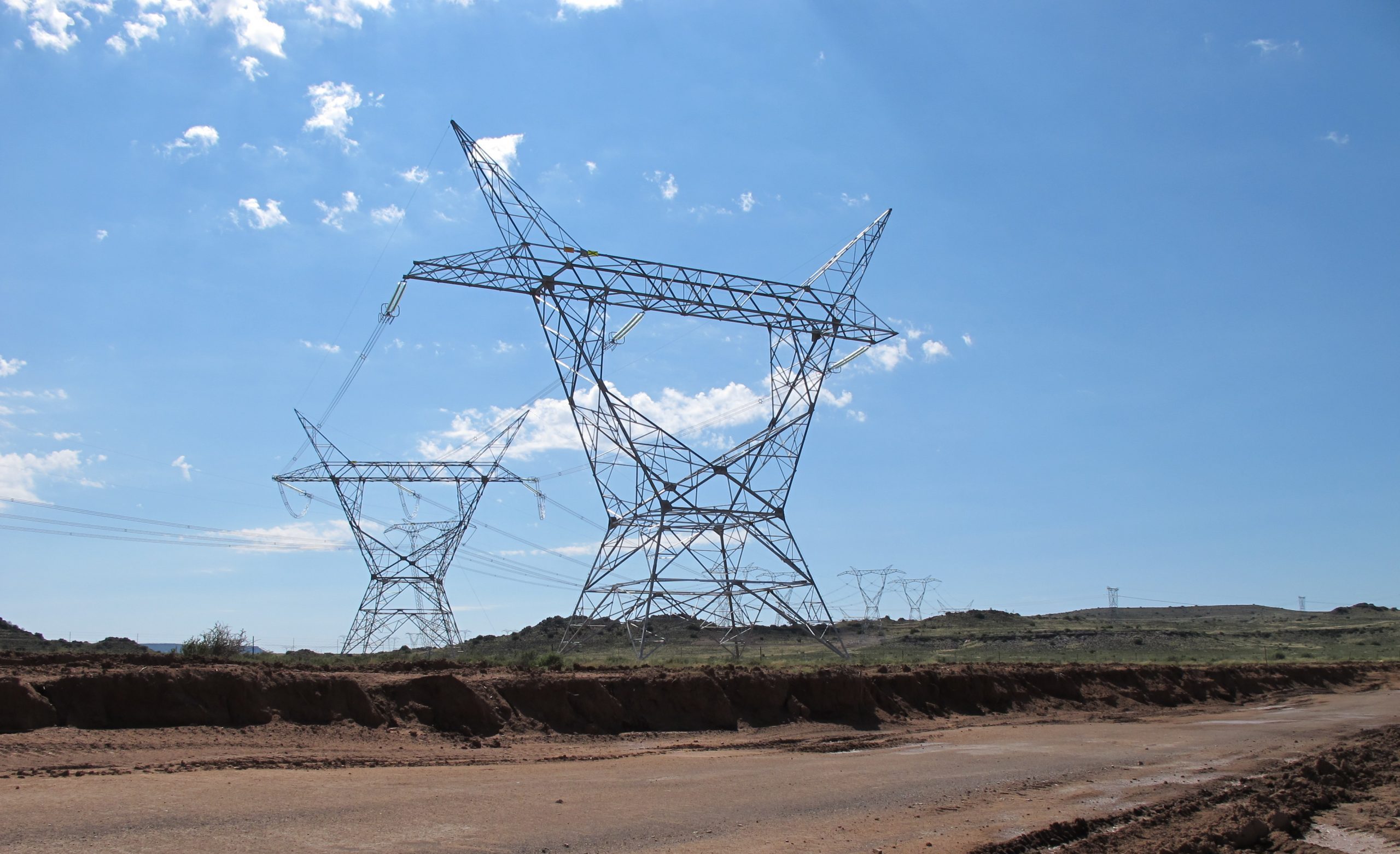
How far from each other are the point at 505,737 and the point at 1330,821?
43.9 feet

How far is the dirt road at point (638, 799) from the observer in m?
10.0

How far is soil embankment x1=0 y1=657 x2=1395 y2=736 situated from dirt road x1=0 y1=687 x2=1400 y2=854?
1067mm

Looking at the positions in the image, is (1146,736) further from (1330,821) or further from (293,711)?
(293,711)

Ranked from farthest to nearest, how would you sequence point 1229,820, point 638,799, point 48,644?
point 48,644 → point 638,799 → point 1229,820

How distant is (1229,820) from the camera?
1265cm

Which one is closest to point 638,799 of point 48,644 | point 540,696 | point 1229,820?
point 540,696

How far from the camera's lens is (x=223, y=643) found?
71.2 ft

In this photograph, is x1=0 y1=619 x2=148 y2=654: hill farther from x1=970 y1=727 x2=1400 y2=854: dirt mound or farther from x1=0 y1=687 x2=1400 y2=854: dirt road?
x1=970 y1=727 x2=1400 y2=854: dirt mound

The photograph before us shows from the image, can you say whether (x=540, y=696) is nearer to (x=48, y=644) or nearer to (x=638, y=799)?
(x=638, y=799)

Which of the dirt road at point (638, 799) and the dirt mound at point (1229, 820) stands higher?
the dirt road at point (638, 799)

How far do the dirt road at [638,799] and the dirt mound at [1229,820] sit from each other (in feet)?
1.32

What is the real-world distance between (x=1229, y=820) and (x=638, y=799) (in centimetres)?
793

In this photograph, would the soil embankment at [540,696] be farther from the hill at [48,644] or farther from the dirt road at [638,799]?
the hill at [48,644]

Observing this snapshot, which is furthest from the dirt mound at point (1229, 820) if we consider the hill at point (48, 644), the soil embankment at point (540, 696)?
the hill at point (48, 644)
